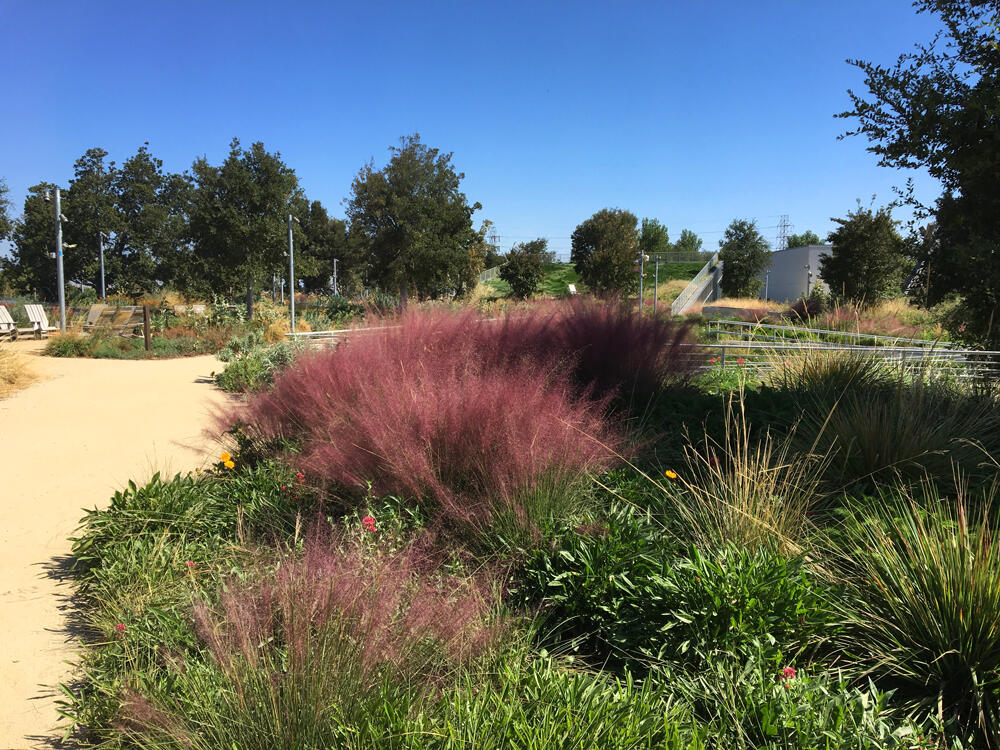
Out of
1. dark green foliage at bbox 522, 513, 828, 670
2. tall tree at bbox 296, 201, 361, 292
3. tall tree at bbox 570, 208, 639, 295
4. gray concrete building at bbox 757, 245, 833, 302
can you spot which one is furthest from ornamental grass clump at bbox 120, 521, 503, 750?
tall tree at bbox 296, 201, 361, 292

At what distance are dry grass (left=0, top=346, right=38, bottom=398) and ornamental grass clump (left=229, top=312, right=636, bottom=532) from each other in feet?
27.1

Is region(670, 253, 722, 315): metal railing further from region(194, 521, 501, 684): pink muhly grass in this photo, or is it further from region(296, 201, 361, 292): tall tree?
region(194, 521, 501, 684): pink muhly grass

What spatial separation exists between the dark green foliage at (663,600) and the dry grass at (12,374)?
9.90m

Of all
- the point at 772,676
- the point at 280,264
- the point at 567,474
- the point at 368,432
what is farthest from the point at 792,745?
the point at 280,264

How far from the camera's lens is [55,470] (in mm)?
5516

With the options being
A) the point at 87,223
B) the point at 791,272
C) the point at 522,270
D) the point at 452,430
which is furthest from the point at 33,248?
the point at 791,272

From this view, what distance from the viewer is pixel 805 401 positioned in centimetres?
494

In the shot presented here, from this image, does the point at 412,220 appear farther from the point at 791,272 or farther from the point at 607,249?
the point at 791,272

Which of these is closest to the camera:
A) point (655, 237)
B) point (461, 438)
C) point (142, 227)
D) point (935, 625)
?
point (935, 625)

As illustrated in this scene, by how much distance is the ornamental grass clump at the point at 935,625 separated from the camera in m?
2.06

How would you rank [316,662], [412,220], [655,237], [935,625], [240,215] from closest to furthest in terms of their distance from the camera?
[316,662], [935,625], [240,215], [412,220], [655,237]

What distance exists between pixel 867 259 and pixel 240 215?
77.9 feet

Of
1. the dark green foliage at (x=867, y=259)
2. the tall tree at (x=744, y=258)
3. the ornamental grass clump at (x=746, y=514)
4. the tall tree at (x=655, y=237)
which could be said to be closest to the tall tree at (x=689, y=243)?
the tall tree at (x=655, y=237)

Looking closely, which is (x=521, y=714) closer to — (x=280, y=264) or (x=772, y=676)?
(x=772, y=676)
